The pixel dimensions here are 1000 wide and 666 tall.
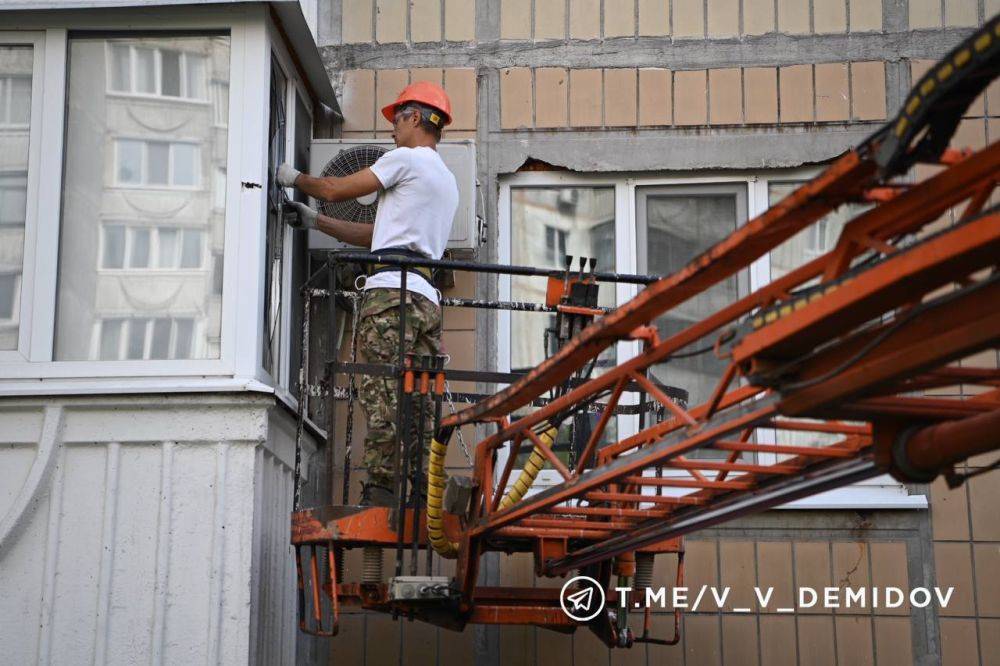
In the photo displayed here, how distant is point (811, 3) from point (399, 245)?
3.31 metres

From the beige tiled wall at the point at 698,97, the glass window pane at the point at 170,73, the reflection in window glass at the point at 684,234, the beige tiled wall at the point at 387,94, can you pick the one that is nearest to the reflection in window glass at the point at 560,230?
the reflection in window glass at the point at 684,234

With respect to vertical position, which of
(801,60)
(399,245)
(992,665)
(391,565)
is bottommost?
(992,665)

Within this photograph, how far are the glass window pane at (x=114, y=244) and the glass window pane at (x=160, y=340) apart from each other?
408mm

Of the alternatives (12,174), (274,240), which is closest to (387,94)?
(274,240)

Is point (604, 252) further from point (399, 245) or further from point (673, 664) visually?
point (673, 664)

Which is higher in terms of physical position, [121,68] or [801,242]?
[121,68]

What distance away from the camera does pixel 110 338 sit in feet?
26.4

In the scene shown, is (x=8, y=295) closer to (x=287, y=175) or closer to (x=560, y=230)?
(x=287, y=175)

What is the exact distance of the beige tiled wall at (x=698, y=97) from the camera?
9.70 meters

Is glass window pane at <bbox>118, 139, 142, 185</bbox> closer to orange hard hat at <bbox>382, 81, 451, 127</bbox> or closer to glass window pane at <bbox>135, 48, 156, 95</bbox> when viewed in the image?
glass window pane at <bbox>135, 48, 156, 95</bbox>

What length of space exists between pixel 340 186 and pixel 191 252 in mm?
888

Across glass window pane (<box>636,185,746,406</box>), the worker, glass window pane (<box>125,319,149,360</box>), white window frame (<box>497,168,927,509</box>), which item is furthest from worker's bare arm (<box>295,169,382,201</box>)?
glass window pane (<box>636,185,746,406</box>)

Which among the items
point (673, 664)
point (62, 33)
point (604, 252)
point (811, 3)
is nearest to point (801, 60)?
point (811, 3)

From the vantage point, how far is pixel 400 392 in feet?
24.1
